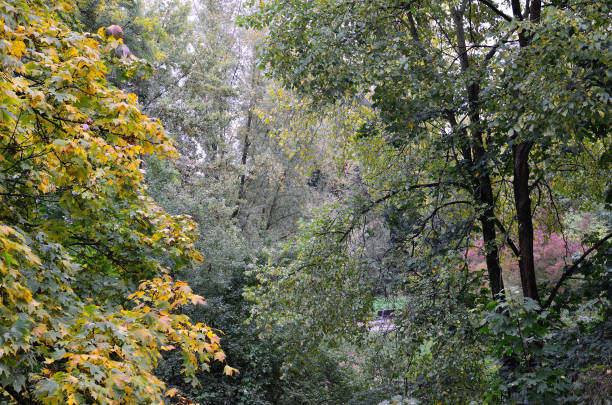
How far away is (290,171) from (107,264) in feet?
43.8

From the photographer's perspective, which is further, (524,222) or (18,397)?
(524,222)

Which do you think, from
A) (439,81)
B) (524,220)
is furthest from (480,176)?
(439,81)

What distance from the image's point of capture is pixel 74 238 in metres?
4.27

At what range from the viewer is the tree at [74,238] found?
2.52 metres

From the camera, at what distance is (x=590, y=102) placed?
11.7ft

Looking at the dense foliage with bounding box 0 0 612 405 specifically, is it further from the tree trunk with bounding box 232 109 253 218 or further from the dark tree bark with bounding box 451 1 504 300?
the tree trunk with bounding box 232 109 253 218

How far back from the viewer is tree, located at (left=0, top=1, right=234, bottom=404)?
8.27ft

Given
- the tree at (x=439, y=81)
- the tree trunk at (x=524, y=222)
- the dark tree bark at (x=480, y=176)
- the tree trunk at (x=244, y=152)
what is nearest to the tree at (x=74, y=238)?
the tree at (x=439, y=81)

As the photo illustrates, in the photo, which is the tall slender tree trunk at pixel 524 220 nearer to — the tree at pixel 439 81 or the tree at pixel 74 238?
the tree at pixel 439 81

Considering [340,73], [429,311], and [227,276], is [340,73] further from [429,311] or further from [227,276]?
[227,276]

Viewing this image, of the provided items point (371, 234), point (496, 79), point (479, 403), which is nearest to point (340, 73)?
point (496, 79)

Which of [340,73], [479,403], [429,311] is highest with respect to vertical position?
[340,73]

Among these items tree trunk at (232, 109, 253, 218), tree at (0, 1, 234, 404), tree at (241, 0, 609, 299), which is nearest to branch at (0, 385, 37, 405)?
tree at (0, 1, 234, 404)

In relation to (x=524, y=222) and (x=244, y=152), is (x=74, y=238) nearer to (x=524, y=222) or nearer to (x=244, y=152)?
(x=524, y=222)
